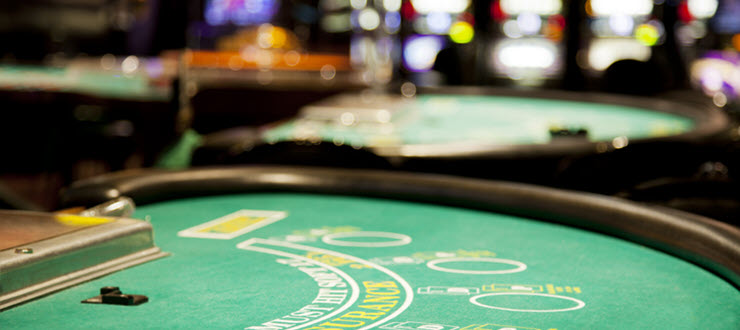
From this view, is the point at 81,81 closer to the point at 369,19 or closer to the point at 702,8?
the point at 369,19

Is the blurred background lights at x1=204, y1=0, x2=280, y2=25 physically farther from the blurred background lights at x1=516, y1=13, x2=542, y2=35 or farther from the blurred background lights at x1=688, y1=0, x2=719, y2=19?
the blurred background lights at x1=688, y1=0, x2=719, y2=19

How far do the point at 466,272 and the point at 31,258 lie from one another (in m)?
0.60

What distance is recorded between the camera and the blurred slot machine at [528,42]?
1072 centimetres

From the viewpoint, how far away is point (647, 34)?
10.3 meters

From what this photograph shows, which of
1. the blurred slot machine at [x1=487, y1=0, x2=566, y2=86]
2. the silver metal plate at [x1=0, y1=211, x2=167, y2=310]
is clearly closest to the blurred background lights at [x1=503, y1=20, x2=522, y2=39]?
the blurred slot machine at [x1=487, y1=0, x2=566, y2=86]

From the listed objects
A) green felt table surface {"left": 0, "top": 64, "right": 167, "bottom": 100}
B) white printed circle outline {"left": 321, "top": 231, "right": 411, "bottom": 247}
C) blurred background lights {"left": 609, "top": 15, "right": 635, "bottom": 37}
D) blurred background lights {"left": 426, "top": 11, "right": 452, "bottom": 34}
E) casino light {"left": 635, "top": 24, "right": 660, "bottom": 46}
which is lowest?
white printed circle outline {"left": 321, "top": 231, "right": 411, "bottom": 247}

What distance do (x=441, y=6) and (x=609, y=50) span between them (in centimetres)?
222

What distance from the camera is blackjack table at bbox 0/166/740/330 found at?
105 cm

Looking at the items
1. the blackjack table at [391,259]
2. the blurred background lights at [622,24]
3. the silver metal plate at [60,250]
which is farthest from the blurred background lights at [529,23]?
the silver metal plate at [60,250]

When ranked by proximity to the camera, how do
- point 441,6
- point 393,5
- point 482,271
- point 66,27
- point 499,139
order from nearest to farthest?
1. point 482,271
2. point 499,139
3. point 393,5
4. point 66,27
5. point 441,6

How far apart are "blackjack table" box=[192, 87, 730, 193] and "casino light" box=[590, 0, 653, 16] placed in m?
5.61

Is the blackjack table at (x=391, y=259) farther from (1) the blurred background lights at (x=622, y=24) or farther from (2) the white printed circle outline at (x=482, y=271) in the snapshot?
(1) the blurred background lights at (x=622, y=24)

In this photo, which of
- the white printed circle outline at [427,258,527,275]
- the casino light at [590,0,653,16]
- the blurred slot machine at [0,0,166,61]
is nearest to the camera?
the white printed circle outline at [427,258,527,275]

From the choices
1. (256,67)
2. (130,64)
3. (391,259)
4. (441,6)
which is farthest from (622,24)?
(391,259)
